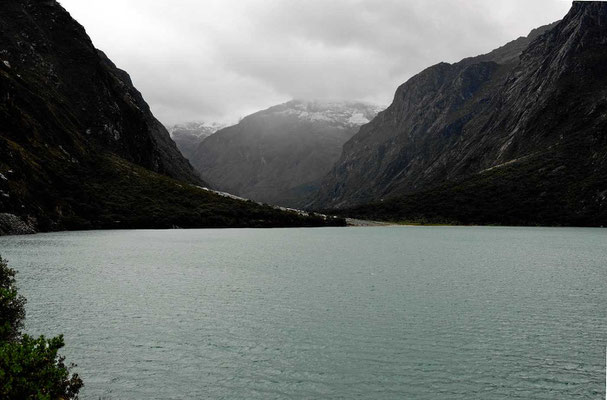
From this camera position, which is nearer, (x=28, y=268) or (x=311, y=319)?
(x=311, y=319)

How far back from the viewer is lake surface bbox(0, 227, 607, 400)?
22562 millimetres

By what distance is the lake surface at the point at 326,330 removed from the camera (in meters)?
22.6

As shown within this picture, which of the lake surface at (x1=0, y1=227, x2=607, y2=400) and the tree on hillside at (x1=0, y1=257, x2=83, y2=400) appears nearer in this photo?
the tree on hillside at (x1=0, y1=257, x2=83, y2=400)

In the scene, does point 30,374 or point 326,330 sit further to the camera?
point 326,330

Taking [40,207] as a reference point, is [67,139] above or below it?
above

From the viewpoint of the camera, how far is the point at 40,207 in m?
150

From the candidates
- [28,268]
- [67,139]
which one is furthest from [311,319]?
[67,139]

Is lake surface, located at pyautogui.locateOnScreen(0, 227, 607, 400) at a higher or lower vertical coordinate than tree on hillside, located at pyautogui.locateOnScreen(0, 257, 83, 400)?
lower

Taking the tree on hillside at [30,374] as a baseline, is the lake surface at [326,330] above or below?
below

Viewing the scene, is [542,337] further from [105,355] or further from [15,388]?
[15,388]

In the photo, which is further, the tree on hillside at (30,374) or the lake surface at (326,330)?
the lake surface at (326,330)

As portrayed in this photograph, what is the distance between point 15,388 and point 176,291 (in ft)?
105

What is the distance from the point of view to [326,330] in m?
32.0

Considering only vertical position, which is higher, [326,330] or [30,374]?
[30,374]
